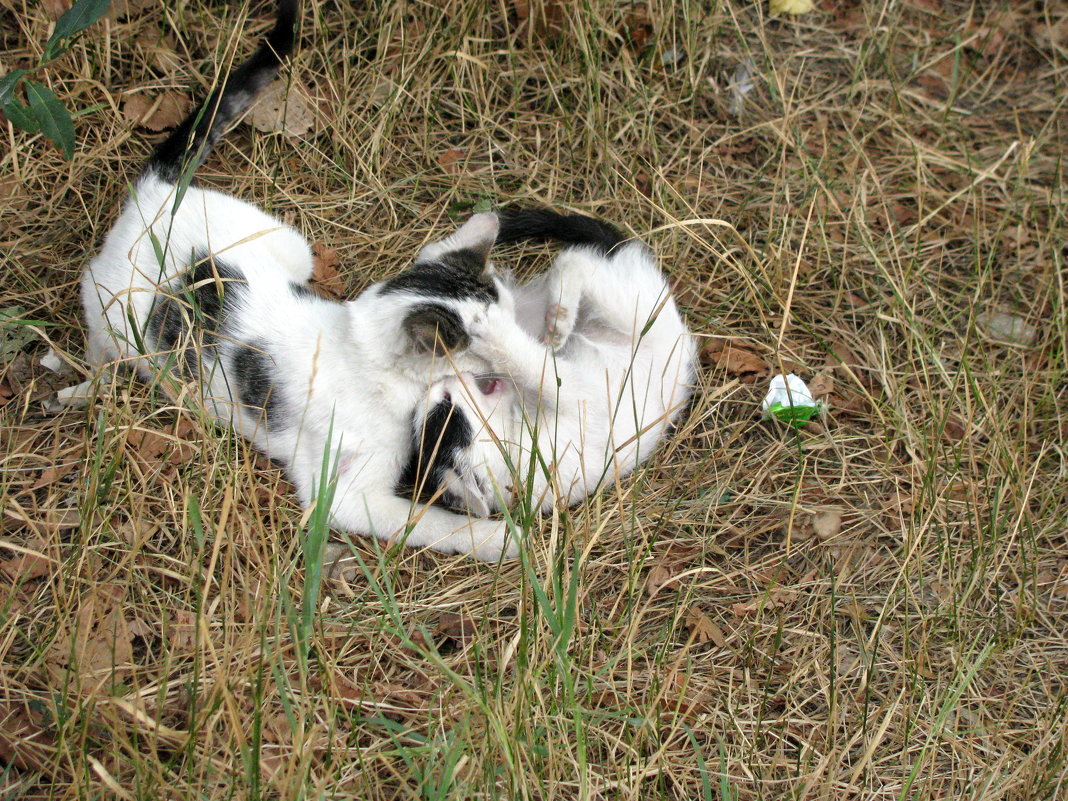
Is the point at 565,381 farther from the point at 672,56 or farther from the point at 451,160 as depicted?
the point at 672,56

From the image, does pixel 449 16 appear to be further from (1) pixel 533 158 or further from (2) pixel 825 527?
(2) pixel 825 527

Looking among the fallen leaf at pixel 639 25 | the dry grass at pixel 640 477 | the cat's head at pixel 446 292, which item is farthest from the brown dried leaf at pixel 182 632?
the fallen leaf at pixel 639 25

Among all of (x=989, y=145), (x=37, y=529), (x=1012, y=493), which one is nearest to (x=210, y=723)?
(x=37, y=529)

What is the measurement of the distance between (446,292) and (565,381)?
468 millimetres

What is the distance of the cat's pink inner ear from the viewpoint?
8.34 ft

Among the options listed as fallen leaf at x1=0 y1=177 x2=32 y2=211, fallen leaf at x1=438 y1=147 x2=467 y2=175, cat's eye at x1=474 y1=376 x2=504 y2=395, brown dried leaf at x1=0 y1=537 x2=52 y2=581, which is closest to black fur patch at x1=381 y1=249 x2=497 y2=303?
cat's eye at x1=474 y1=376 x2=504 y2=395

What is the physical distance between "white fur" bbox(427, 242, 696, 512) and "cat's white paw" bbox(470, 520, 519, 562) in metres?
0.07

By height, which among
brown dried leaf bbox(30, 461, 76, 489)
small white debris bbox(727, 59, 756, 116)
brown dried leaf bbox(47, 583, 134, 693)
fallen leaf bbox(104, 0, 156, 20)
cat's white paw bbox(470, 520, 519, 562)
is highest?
fallen leaf bbox(104, 0, 156, 20)

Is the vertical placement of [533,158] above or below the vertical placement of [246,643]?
above

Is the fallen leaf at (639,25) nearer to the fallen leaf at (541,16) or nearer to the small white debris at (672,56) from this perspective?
the small white debris at (672,56)

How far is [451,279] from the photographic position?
2455 mm

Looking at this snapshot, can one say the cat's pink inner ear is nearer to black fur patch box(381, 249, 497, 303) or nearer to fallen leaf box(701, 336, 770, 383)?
black fur patch box(381, 249, 497, 303)

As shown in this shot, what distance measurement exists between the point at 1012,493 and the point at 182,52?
334cm

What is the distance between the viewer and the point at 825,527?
2561 mm
